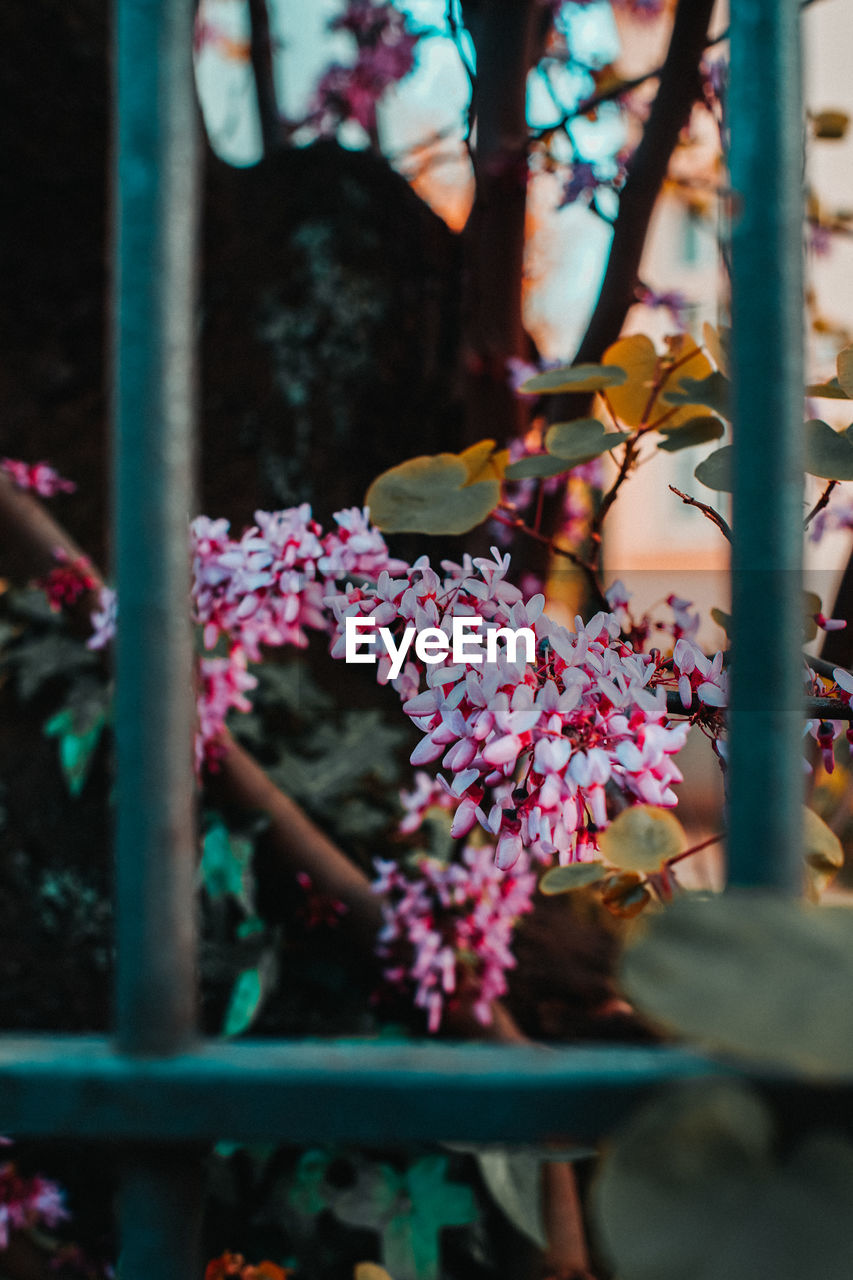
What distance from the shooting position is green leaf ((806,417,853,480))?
21.0 inches

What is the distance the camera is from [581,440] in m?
0.64

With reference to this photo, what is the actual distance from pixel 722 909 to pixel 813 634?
53 cm

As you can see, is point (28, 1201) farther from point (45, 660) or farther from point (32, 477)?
point (32, 477)

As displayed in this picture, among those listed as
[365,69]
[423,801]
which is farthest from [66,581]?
[365,69]

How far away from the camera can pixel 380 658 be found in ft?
1.93

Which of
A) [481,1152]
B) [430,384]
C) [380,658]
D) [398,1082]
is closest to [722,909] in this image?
[398,1082]

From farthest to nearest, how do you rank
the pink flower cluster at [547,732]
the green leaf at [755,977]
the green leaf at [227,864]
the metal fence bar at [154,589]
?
the green leaf at [227,864] < the pink flower cluster at [547,732] < the metal fence bar at [154,589] < the green leaf at [755,977]

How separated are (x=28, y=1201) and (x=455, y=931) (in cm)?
63

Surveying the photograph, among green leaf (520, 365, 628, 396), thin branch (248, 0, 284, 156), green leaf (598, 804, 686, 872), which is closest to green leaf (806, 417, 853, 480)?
green leaf (520, 365, 628, 396)

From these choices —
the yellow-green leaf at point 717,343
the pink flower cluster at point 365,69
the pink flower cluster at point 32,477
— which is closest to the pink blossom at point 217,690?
the pink flower cluster at point 32,477

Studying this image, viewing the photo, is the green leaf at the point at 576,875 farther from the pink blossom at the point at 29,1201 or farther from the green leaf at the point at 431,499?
the pink blossom at the point at 29,1201

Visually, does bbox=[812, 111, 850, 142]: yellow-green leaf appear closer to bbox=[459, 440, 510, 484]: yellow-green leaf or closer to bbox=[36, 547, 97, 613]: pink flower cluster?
bbox=[459, 440, 510, 484]: yellow-green leaf

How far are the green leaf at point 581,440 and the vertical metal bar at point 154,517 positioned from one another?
35 centimetres

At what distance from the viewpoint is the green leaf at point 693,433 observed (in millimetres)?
672
